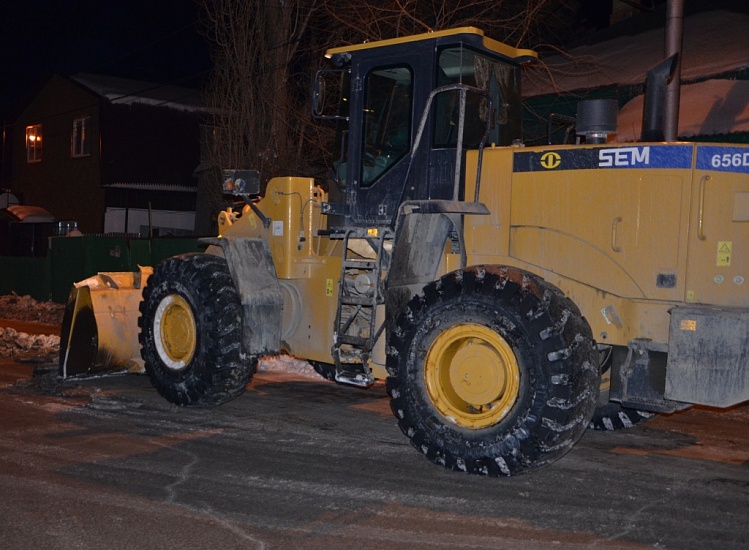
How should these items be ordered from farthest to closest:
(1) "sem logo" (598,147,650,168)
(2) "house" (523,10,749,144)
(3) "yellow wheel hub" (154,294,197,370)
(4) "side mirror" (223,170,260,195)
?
(2) "house" (523,10,749,144)
(3) "yellow wheel hub" (154,294,197,370)
(4) "side mirror" (223,170,260,195)
(1) "sem logo" (598,147,650,168)

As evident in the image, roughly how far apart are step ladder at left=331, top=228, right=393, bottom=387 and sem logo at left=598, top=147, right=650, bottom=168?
6.57ft

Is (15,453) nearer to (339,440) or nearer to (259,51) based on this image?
(339,440)

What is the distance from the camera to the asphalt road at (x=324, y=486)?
5.30m

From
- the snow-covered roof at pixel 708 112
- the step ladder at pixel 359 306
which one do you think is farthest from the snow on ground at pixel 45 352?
the snow-covered roof at pixel 708 112

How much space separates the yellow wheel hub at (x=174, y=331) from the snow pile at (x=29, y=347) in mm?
3757

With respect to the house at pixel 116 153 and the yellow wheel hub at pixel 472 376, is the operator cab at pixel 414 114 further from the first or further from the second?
the house at pixel 116 153

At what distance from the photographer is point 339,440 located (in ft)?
25.2

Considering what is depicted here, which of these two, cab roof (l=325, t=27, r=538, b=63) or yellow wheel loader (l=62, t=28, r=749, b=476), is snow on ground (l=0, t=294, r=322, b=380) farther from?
cab roof (l=325, t=27, r=538, b=63)

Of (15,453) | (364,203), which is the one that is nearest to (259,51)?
(364,203)

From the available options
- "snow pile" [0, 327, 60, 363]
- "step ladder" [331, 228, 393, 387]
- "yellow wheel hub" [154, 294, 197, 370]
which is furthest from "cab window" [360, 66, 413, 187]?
"snow pile" [0, 327, 60, 363]

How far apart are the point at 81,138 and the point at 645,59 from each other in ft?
82.6

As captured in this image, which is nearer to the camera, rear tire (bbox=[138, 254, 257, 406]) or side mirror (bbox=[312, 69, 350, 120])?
side mirror (bbox=[312, 69, 350, 120])

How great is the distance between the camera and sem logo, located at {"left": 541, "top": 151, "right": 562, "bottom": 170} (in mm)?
6738

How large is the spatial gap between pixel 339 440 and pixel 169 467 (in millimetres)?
1608
